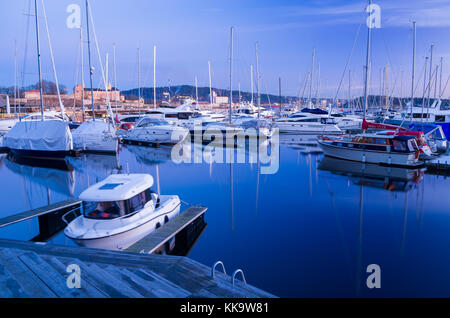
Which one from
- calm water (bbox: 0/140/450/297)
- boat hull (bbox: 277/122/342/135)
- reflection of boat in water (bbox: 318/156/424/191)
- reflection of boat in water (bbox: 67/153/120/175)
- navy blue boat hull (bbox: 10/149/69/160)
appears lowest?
calm water (bbox: 0/140/450/297)

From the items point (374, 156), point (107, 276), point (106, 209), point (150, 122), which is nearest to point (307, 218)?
point (106, 209)

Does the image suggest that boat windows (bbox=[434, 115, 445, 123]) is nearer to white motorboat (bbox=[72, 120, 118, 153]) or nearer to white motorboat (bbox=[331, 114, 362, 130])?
white motorboat (bbox=[331, 114, 362, 130])

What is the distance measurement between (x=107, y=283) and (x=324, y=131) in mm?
33204

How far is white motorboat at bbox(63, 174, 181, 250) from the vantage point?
772cm

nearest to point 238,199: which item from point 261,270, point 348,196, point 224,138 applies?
point 348,196

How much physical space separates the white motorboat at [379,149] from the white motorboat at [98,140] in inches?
575

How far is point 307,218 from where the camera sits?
447 inches

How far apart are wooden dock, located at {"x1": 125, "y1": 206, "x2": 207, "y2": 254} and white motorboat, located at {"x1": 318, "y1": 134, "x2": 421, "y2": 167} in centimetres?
1372

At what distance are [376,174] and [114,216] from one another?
1458 cm

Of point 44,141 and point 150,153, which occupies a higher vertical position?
point 44,141

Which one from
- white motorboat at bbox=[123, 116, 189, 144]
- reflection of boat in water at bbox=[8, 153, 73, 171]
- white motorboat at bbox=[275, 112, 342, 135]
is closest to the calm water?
reflection of boat in water at bbox=[8, 153, 73, 171]

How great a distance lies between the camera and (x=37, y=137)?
74.2 ft

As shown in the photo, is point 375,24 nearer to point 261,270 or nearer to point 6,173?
point 261,270

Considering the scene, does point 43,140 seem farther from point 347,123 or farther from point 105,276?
point 347,123
